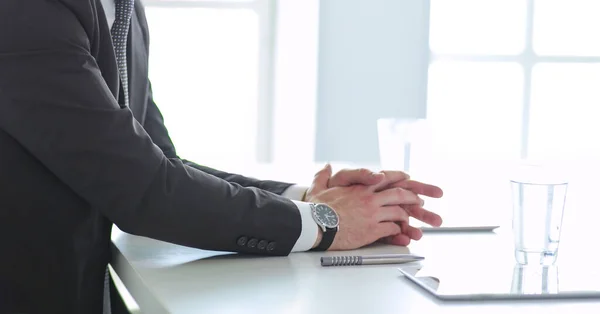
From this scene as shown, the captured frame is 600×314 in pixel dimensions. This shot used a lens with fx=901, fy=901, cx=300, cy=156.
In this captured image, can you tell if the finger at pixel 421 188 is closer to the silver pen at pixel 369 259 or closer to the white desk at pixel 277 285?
the white desk at pixel 277 285

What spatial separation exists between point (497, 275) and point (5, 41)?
73 centimetres

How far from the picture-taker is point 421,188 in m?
1.39

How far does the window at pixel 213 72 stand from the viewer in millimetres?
4258

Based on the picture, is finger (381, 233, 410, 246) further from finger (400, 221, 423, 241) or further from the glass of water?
the glass of water

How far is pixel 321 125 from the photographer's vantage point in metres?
4.30

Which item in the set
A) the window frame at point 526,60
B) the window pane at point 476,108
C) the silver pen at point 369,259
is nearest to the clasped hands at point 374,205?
the silver pen at point 369,259

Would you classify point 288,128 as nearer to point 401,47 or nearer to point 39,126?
point 401,47

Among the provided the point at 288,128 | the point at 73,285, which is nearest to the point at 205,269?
the point at 73,285

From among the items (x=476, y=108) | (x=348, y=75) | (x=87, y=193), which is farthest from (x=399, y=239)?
(x=476, y=108)

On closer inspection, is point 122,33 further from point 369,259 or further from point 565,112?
point 565,112

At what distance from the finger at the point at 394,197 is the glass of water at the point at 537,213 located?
0.86 ft

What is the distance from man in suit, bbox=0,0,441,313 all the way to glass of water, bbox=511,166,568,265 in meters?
0.24

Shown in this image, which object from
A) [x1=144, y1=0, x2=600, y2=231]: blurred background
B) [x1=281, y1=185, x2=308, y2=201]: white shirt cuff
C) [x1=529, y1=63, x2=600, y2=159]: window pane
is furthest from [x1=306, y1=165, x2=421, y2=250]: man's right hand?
[x1=529, y1=63, x2=600, y2=159]: window pane

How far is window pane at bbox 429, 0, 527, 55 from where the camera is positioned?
179 inches
